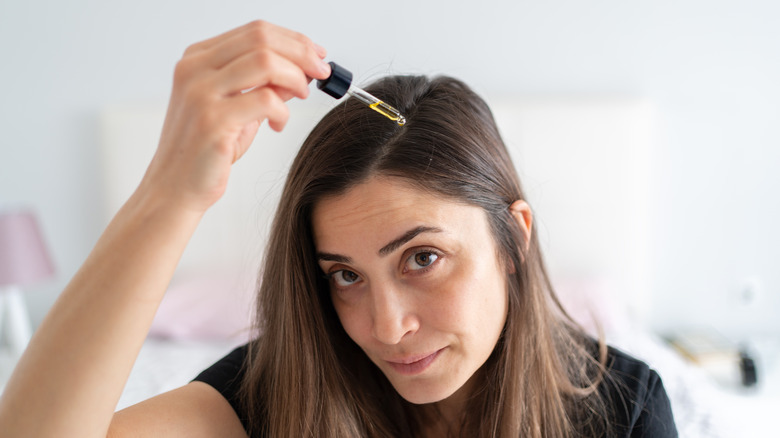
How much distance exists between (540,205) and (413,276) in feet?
A: 4.79

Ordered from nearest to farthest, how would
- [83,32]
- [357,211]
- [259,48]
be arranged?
[259,48]
[357,211]
[83,32]

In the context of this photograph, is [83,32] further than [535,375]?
Yes

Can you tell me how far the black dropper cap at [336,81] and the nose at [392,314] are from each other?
303mm

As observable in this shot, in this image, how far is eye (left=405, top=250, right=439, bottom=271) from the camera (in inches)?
34.3

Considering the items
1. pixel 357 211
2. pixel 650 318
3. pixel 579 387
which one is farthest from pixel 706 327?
pixel 357 211

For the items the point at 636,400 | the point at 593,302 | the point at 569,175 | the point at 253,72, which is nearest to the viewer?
the point at 253,72

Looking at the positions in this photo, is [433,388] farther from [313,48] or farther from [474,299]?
[313,48]

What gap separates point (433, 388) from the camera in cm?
90

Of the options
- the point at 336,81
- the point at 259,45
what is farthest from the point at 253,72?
the point at 336,81

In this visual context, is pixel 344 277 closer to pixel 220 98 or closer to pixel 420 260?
pixel 420 260

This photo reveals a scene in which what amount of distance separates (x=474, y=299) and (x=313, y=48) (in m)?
0.46

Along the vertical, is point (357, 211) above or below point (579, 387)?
above

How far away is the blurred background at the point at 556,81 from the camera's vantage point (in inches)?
85.0

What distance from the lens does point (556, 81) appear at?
2.25 meters
